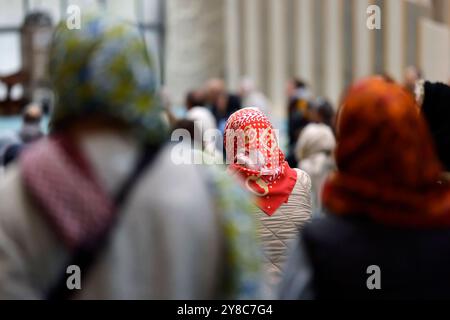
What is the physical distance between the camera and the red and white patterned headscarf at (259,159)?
441 cm

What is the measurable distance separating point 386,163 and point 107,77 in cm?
82

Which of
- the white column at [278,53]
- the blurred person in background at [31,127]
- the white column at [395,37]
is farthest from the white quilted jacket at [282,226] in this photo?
the white column at [278,53]

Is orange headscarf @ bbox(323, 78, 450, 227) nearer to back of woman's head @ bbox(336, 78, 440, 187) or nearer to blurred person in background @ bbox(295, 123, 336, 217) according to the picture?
back of woman's head @ bbox(336, 78, 440, 187)

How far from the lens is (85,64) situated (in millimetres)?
2500

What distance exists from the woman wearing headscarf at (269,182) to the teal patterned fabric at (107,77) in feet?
5.28

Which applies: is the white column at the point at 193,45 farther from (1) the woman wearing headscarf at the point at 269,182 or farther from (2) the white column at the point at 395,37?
(1) the woman wearing headscarf at the point at 269,182

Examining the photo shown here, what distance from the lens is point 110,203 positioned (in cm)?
245

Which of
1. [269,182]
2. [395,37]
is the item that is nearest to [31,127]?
[269,182]

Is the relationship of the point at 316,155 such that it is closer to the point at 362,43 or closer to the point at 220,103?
the point at 220,103

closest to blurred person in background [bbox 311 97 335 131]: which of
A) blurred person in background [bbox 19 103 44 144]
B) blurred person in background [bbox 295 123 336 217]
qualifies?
blurred person in background [bbox 295 123 336 217]

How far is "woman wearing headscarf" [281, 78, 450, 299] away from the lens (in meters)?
2.87
